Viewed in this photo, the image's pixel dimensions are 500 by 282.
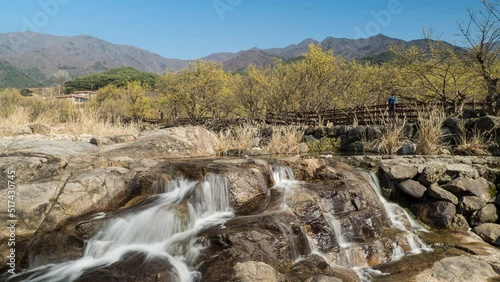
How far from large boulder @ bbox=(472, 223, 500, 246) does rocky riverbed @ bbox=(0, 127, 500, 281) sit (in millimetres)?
29

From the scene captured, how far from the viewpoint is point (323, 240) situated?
18.3ft

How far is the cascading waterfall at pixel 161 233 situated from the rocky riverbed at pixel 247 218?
0.06 feet

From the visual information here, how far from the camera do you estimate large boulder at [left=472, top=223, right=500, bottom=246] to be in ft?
22.2

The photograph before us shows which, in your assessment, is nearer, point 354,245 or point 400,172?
point 354,245

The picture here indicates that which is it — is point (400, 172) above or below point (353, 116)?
below

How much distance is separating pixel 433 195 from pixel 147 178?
672 cm

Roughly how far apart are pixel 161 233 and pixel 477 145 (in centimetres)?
1027

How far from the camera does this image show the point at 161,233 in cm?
510

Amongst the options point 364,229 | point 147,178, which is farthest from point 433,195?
point 147,178

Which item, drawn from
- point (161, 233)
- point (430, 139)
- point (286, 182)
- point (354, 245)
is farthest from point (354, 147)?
point (161, 233)

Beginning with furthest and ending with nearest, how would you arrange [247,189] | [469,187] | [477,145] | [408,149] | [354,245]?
[408,149], [477,145], [469,187], [247,189], [354,245]

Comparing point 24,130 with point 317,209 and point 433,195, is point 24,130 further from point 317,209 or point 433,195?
point 433,195

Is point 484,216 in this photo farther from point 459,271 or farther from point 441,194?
point 459,271

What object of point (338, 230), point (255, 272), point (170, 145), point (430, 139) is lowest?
point (338, 230)
